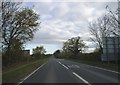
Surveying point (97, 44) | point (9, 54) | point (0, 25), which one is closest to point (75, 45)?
point (97, 44)

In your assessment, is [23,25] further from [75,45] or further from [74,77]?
[75,45]

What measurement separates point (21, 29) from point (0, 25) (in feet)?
68.0

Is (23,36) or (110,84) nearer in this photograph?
(110,84)

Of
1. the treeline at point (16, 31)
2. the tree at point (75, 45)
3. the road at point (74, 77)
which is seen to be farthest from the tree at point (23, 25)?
the tree at point (75, 45)

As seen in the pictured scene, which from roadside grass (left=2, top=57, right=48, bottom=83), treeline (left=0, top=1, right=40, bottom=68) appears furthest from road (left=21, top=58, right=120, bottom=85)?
treeline (left=0, top=1, right=40, bottom=68)

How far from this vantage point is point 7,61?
43.7 m

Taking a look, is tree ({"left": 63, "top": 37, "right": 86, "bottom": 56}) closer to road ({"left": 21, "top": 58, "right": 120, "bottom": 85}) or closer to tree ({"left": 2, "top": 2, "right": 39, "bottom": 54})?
tree ({"left": 2, "top": 2, "right": 39, "bottom": 54})

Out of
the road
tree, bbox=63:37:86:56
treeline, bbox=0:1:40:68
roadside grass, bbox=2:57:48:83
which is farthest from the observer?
tree, bbox=63:37:86:56

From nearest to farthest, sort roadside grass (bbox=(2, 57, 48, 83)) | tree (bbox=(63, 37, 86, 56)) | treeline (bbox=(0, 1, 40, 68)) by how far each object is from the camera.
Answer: roadside grass (bbox=(2, 57, 48, 83)) → treeline (bbox=(0, 1, 40, 68)) → tree (bbox=(63, 37, 86, 56))

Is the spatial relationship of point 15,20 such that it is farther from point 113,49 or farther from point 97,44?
point 97,44

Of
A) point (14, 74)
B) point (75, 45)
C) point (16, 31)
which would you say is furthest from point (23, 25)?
point (75, 45)

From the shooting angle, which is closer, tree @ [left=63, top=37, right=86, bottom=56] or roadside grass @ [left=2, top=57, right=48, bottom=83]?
roadside grass @ [left=2, top=57, right=48, bottom=83]

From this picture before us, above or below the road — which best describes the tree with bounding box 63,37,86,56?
above

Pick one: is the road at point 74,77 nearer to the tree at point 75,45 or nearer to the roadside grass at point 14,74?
the roadside grass at point 14,74
